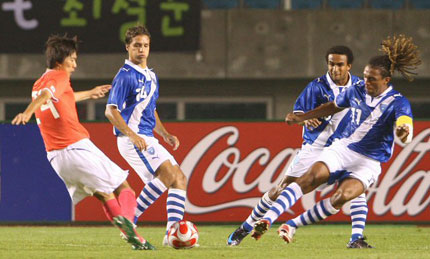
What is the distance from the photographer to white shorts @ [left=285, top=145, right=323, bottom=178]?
10.3m

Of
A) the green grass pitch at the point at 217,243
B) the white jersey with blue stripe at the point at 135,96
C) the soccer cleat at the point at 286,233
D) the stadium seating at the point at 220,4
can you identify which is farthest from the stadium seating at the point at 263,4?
the soccer cleat at the point at 286,233

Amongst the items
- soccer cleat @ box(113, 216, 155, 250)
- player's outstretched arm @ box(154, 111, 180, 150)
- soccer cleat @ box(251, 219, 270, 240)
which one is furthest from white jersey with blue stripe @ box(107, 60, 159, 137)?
soccer cleat @ box(251, 219, 270, 240)

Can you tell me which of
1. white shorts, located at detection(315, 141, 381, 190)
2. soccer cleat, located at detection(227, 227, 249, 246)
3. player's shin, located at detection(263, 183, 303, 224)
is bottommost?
soccer cleat, located at detection(227, 227, 249, 246)

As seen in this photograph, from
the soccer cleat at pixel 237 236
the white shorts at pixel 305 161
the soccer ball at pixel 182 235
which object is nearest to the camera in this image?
the soccer ball at pixel 182 235

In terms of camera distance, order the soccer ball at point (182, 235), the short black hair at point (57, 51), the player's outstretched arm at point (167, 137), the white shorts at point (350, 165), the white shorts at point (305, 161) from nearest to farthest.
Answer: the short black hair at point (57, 51) < the soccer ball at point (182, 235) < the white shorts at point (350, 165) < the player's outstretched arm at point (167, 137) < the white shorts at point (305, 161)

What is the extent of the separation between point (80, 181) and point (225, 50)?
1136 centimetres

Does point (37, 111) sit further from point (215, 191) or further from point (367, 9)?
point (367, 9)

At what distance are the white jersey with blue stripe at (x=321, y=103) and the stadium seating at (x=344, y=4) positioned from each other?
381 inches

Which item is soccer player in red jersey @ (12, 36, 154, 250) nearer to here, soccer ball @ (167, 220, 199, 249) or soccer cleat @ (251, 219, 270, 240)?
soccer ball @ (167, 220, 199, 249)

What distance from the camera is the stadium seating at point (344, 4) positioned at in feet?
65.3

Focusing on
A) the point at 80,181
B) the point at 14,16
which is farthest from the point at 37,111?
the point at 14,16

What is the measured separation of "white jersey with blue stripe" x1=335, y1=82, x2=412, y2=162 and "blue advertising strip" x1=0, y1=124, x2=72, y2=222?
240 inches

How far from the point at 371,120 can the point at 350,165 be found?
0.44 m

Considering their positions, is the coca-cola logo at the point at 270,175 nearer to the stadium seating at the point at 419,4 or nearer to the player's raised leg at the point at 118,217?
the player's raised leg at the point at 118,217
